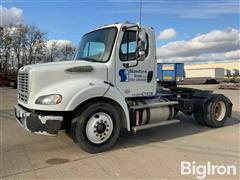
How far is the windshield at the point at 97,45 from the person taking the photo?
21.4 feet

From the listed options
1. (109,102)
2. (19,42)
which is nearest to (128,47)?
(109,102)

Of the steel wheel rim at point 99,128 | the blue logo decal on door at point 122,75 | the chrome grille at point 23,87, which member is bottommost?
the steel wheel rim at point 99,128

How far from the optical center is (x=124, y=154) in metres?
5.84

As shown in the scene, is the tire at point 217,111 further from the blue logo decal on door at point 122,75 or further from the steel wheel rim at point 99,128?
the steel wheel rim at point 99,128

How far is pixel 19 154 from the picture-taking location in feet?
19.2

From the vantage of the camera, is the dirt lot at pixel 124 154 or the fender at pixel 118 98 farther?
the fender at pixel 118 98

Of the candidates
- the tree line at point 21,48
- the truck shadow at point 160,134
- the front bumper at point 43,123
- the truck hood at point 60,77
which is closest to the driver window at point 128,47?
the truck hood at point 60,77

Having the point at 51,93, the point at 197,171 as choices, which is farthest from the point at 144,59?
the point at 197,171

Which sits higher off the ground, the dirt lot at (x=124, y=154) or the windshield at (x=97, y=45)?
the windshield at (x=97, y=45)

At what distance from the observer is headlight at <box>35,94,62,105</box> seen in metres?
5.49

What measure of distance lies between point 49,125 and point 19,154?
983 mm

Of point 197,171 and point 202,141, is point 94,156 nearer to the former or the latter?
point 197,171

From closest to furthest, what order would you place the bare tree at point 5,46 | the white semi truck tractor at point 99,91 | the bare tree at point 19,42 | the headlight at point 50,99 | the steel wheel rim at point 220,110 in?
the headlight at point 50,99, the white semi truck tractor at point 99,91, the steel wheel rim at point 220,110, the bare tree at point 5,46, the bare tree at point 19,42

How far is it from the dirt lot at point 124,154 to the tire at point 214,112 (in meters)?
0.36
